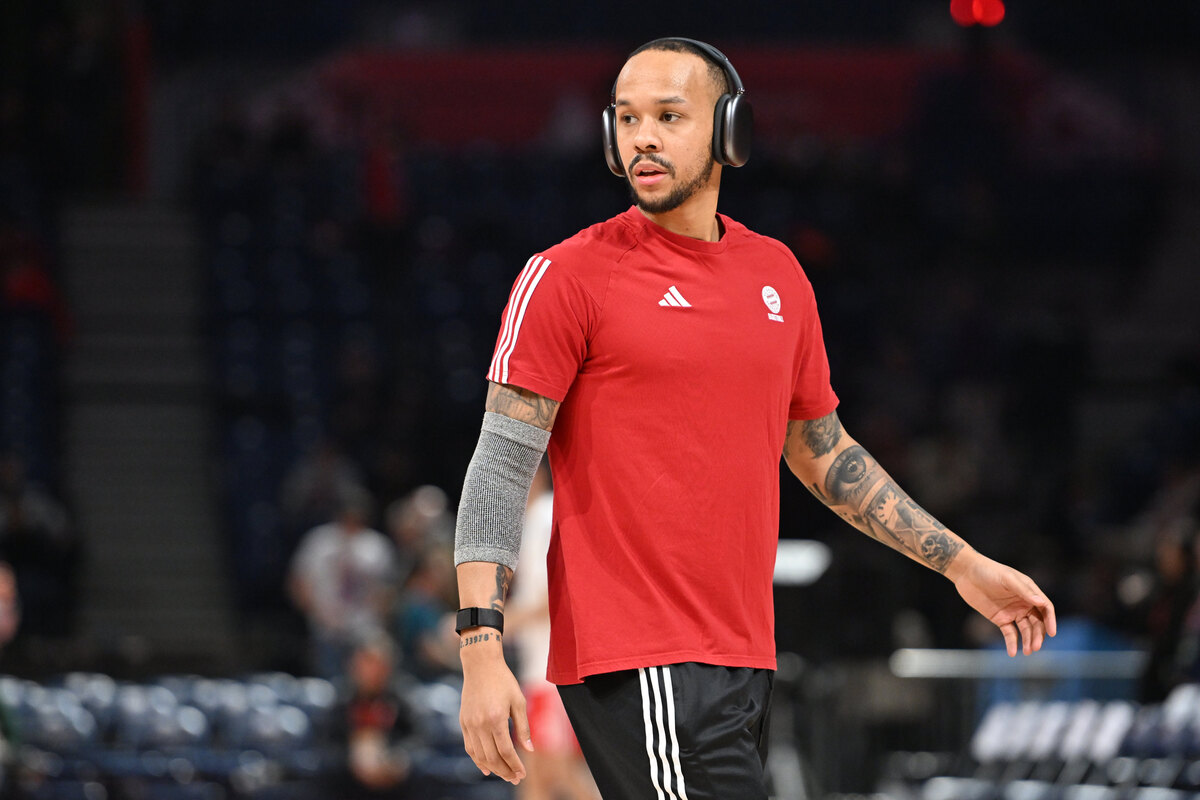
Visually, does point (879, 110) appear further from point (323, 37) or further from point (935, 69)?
point (323, 37)

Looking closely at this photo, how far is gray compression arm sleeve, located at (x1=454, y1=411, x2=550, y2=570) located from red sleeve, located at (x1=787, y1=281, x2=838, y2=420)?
608 millimetres

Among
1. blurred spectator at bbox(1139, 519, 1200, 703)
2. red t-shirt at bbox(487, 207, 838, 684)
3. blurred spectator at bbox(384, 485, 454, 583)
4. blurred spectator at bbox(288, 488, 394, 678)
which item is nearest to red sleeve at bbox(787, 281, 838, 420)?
red t-shirt at bbox(487, 207, 838, 684)

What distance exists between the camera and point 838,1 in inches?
766

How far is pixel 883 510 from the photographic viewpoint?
326 centimetres

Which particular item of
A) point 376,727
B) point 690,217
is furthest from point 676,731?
point 376,727

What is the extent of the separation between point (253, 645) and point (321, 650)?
3.97 ft

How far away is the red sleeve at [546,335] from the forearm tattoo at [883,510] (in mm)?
720

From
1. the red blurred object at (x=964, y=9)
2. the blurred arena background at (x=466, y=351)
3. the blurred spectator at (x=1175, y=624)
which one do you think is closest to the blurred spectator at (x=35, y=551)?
the blurred arena background at (x=466, y=351)

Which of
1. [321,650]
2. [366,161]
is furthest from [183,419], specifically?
[321,650]

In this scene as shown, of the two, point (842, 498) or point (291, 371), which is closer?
point (842, 498)

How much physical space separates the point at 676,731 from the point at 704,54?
4.09 feet

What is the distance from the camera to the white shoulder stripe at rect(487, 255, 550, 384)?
9.30 ft

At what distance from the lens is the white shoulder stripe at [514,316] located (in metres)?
2.84

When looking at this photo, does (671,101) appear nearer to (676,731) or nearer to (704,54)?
(704,54)
